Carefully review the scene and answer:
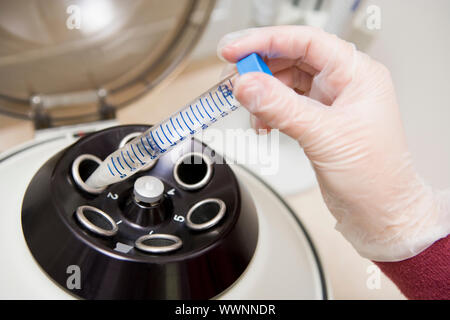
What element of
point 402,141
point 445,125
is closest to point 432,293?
point 402,141

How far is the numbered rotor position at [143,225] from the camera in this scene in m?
0.42

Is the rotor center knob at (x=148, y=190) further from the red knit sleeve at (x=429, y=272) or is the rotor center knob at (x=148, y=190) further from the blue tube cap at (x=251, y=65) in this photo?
the red knit sleeve at (x=429, y=272)

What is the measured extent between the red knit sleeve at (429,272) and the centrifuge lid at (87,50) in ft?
1.76

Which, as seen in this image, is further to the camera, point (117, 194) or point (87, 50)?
point (87, 50)

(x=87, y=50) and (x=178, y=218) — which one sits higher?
(x=87, y=50)

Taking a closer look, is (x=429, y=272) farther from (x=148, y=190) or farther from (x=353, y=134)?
(x=148, y=190)

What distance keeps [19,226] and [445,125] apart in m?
0.75

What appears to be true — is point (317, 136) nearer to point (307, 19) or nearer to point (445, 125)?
point (445, 125)

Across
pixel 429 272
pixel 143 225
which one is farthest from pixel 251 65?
pixel 429 272

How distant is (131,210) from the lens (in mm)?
497

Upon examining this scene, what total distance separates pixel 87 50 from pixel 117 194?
34cm

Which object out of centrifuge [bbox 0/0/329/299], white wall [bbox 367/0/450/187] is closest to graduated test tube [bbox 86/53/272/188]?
centrifuge [bbox 0/0/329/299]

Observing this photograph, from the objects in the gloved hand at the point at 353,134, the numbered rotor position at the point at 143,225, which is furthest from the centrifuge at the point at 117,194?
the gloved hand at the point at 353,134

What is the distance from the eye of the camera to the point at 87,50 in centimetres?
73
